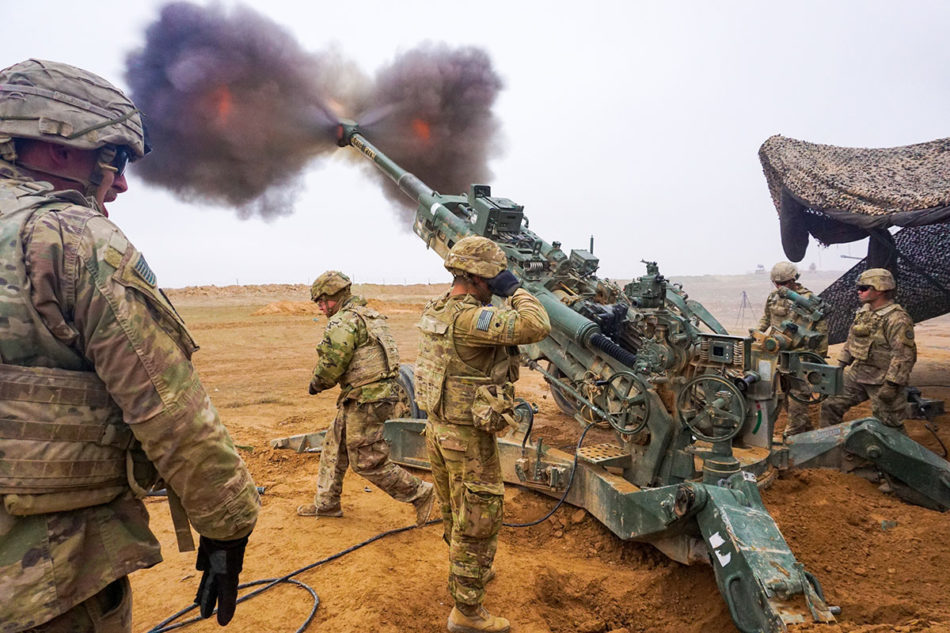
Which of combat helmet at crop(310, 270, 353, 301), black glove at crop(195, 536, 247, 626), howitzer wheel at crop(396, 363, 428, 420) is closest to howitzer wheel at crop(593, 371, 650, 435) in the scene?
howitzer wheel at crop(396, 363, 428, 420)

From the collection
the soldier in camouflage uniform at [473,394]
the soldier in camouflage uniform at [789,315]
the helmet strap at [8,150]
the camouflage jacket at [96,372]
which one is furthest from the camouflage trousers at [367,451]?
the soldier in camouflage uniform at [789,315]

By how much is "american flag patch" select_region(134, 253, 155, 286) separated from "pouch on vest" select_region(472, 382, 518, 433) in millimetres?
1862

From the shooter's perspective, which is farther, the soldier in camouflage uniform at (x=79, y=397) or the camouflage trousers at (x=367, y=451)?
the camouflage trousers at (x=367, y=451)

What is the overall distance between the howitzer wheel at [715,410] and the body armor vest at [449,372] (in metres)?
1.33

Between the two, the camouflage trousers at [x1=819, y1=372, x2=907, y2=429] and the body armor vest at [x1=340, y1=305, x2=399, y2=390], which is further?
the camouflage trousers at [x1=819, y1=372, x2=907, y2=429]

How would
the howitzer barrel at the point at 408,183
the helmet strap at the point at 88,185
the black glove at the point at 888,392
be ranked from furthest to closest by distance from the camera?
1. the howitzer barrel at the point at 408,183
2. the black glove at the point at 888,392
3. the helmet strap at the point at 88,185

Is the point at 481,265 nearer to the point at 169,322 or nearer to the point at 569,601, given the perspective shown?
the point at 169,322

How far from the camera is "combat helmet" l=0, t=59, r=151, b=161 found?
167 centimetres

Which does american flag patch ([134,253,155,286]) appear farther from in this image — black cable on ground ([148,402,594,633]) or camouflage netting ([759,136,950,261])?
camouflage netting ([759,136,950,261])

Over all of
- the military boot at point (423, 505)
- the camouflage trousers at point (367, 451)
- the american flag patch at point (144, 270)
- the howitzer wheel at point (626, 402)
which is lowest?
the military boot at point (423, 505)

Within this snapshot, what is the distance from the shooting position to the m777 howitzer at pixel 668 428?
9.80 ft

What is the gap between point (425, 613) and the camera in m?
3.42

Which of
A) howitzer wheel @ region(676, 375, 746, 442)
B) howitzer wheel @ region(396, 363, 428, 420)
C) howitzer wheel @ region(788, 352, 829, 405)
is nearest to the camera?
howitzer wheel @ region(676, 375, 746, 442)

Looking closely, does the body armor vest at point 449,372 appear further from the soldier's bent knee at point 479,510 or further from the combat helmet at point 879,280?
the combat helmet at point 879,280
